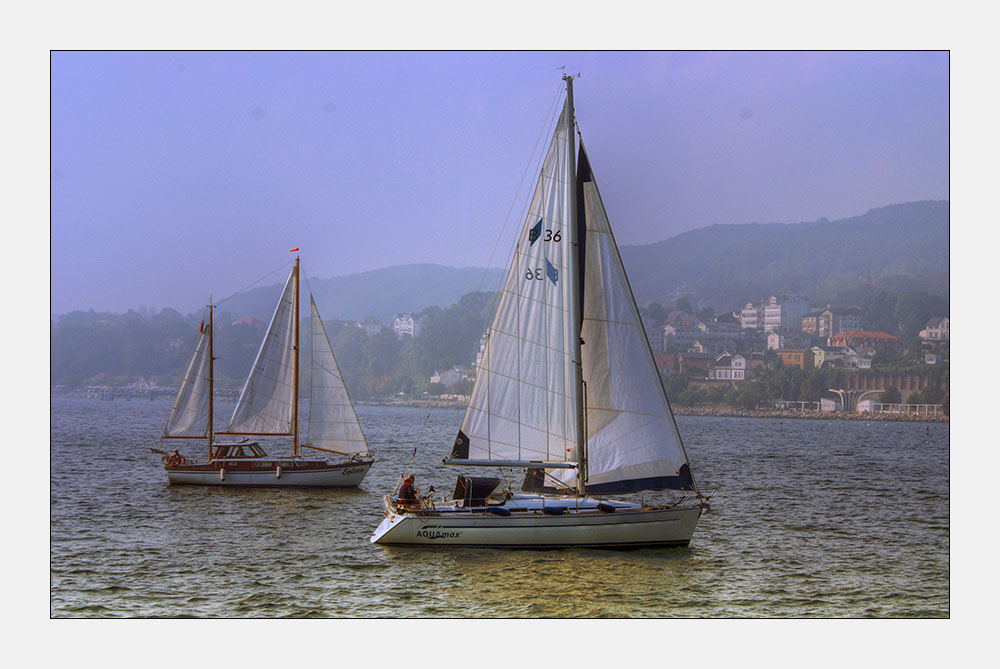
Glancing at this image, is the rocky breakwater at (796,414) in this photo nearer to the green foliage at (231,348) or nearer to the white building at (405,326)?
the green foliage at (231,348)

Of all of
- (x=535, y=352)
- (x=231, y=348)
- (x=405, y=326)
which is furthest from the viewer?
(x=405, y=326)

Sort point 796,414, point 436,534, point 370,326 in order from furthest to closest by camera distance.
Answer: point 370,326
point 796,414
point 436,534

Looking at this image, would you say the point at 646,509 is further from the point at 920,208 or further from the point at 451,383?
the point at 920,208

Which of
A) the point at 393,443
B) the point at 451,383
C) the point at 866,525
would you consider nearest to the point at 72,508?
the point at 866,525

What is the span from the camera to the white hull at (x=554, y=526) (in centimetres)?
2333

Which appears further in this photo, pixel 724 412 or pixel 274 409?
pixel 724 412

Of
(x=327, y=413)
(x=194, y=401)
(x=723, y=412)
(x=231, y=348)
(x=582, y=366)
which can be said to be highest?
(x=231, y=348)

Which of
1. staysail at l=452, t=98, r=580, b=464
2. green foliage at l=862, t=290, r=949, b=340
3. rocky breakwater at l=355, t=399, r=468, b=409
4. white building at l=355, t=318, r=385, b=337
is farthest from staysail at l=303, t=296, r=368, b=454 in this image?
white building at l=355, t=318, r=385, b=337

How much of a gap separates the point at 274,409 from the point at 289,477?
117 inches

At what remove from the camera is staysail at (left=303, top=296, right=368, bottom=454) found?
39938 millimetres

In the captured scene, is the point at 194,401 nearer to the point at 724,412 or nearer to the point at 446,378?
the point at 446,378

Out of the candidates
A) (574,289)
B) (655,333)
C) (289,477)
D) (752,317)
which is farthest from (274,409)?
(752,317)

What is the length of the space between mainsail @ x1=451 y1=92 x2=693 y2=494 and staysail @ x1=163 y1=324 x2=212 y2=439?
1934 centimetres

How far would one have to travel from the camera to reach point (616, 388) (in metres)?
23.6
